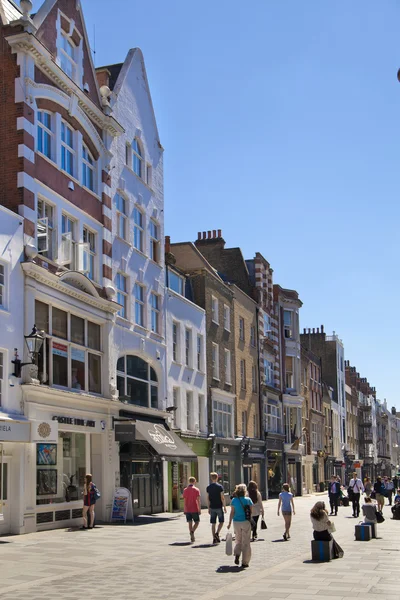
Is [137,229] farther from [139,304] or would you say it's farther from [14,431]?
[14,431]

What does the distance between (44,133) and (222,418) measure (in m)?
22.4

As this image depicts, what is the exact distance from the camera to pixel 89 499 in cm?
2297

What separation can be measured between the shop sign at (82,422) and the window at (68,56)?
453 inches

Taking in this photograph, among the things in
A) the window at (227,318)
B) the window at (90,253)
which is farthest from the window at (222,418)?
the window at (90,253)

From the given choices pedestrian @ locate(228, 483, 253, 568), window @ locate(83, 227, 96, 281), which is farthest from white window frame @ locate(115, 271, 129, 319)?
pedestrian @ locate(228, 483, 253, 568)

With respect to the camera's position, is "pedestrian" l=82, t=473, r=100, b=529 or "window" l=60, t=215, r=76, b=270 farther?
"window" l=60, t=215, r=76, b=270

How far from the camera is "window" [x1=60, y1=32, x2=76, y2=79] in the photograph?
26.9 metres

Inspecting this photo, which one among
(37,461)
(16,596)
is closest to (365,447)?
(37,461)

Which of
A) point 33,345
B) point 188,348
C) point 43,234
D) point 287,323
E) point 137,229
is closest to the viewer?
point 33,345

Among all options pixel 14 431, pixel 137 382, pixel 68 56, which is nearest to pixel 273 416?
pixel 137 382

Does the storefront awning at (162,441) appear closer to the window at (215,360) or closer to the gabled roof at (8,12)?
the window at (215,360)

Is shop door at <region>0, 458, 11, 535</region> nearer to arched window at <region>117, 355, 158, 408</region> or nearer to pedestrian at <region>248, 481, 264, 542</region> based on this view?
pedestrian at <region>248, 481, 264, 542</region>

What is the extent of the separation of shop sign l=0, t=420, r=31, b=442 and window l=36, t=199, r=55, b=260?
5.26 metres

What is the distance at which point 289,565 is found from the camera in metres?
15.3
